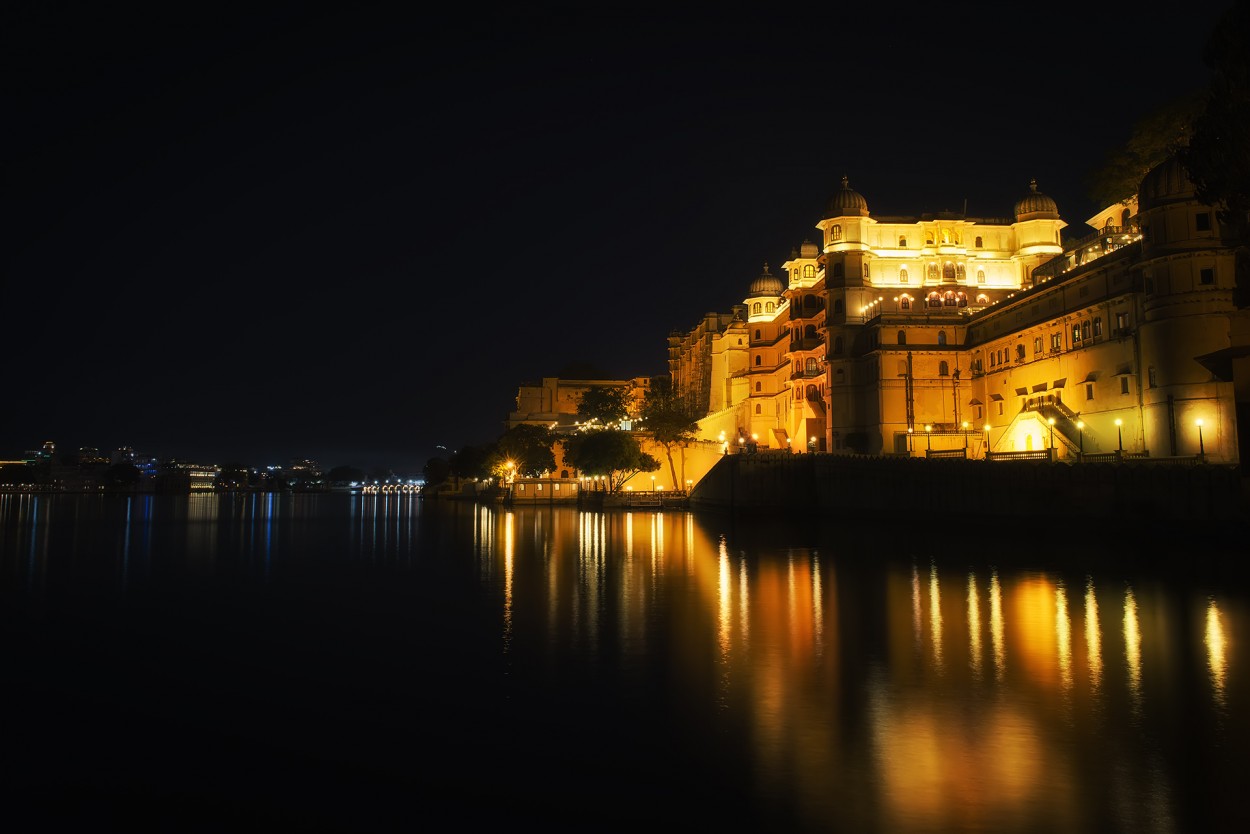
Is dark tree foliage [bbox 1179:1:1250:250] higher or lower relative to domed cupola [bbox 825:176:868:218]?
lower

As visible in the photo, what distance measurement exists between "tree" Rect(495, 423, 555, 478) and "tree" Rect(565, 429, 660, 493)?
1986cm

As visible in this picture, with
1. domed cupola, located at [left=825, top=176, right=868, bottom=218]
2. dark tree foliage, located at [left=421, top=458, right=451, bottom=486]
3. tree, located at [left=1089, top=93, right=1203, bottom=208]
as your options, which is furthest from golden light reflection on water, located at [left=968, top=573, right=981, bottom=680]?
dark tree foliage, located at [left=421, top=458, right=451, bottom=486]

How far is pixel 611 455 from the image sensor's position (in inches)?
3696

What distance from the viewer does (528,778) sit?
11.3 metres

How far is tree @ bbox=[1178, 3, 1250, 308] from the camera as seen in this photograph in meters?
26.3

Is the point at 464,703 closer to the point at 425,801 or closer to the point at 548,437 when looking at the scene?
the point at 425,801

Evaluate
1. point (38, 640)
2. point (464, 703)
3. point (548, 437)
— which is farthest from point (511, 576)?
point (548, 437)

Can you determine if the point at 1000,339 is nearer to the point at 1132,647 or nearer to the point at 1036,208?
the point at 1036,208

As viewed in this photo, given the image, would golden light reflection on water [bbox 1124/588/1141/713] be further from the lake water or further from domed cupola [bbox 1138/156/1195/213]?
domed cupola [bbox 1138/156/1195/213]

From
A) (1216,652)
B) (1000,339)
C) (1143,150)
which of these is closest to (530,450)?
(1000,339)

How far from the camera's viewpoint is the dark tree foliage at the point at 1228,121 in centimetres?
2630

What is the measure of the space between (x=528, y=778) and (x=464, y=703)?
4.04 meters

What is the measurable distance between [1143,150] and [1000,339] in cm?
1545

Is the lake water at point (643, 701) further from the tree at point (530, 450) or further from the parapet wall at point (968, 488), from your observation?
the tree at point (530, 450)
